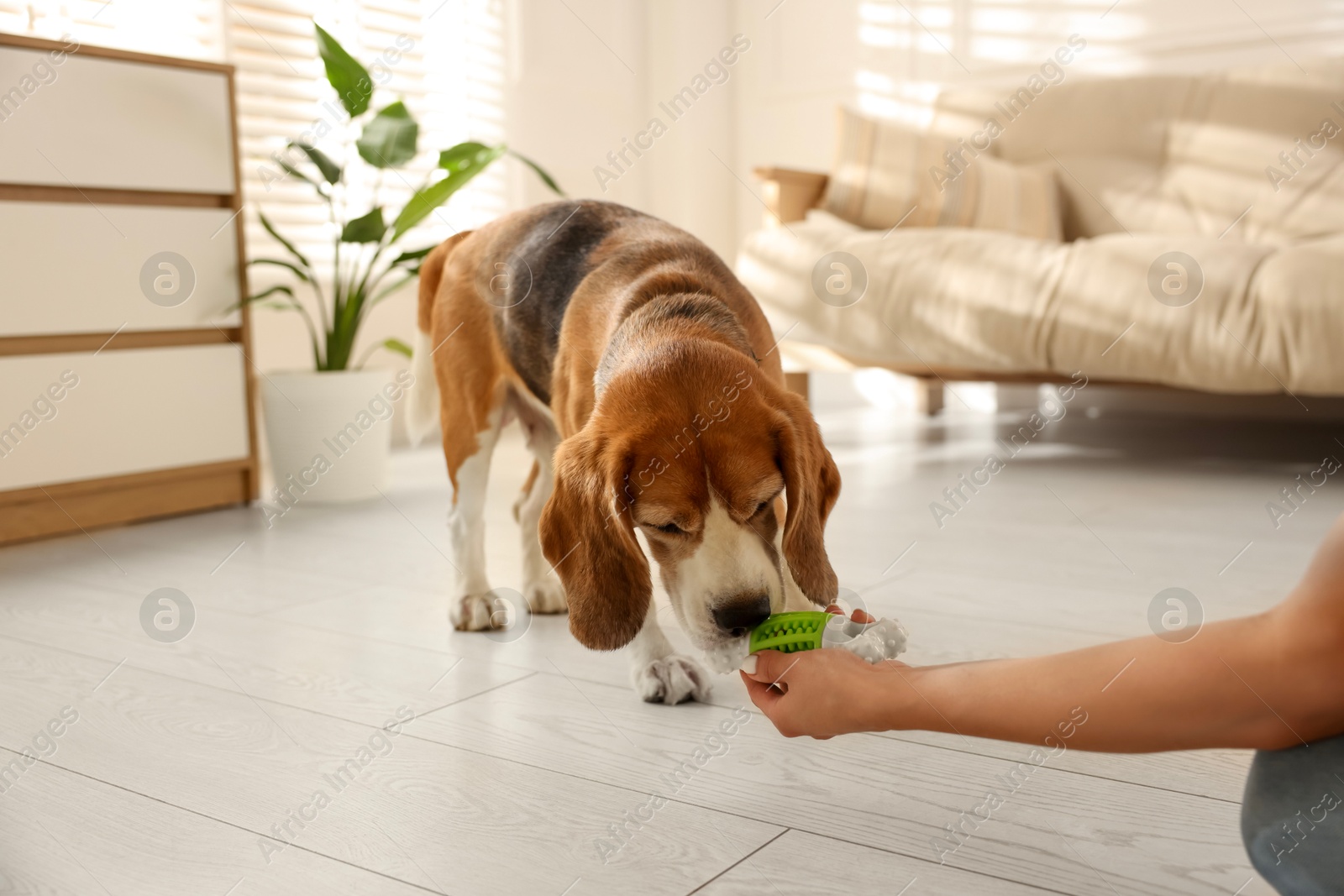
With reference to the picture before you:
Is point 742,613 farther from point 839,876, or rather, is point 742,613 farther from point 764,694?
Answer: point 839,876

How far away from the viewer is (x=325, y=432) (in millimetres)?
3527

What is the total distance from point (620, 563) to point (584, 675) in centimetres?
48

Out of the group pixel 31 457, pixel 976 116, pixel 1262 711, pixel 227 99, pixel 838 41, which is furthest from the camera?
pixel 838 41

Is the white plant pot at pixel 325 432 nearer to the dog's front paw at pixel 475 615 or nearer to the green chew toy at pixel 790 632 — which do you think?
the dog's front paw at pixel 475 615

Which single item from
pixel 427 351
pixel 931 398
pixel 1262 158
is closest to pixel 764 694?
pixel 427 351

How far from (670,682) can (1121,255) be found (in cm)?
235

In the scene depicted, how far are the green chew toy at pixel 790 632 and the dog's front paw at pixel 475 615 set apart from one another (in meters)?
0.94

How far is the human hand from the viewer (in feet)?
4.02

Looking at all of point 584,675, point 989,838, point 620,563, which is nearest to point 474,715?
point 584,675

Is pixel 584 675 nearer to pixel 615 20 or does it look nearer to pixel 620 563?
pixel 620 563

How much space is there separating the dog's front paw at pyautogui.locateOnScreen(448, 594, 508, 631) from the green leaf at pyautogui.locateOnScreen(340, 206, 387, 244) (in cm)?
164

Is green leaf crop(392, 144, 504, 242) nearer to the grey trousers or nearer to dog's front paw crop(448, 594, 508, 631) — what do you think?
dog's front paw crop(448, 594, 508, 631)

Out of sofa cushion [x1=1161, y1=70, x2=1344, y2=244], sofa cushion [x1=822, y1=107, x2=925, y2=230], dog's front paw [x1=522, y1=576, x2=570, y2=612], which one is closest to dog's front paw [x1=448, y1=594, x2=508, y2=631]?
dog's front paw [x1=522, y1=576, x2=570, y2=612]

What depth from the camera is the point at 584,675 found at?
1920 mm
